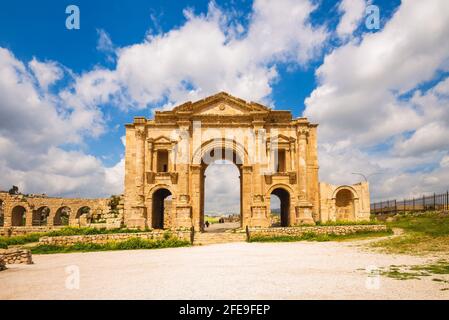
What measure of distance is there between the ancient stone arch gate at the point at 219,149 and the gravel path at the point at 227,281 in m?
13.5

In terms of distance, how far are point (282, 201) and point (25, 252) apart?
70.2 ft

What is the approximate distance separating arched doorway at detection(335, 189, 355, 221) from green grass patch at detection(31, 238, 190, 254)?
1689cm

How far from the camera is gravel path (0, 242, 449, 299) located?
269 inches

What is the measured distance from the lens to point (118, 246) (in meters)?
18.4

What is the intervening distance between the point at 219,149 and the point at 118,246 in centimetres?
1264

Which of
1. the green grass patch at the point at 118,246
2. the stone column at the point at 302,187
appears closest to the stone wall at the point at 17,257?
the green grass patch at the point at 118,246

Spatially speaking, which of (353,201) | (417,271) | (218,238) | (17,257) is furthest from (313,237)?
(17,257)

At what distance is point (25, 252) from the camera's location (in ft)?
43.2

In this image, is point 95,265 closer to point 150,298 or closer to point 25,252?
point 25,252

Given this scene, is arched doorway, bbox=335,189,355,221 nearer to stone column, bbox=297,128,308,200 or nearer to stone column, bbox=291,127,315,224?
stone column, bbox=291,127,315,224

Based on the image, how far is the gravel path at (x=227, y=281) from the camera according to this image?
6832mm

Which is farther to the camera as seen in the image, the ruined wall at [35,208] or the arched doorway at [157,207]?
the ruined wall at [35,208]

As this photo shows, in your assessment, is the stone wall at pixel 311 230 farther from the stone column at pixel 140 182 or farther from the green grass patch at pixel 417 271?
the green grass patch at pixel 417 271

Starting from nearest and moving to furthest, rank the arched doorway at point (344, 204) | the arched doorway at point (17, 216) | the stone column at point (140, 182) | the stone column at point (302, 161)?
the stone column at point (140, 182) < the stone column at point (302, 161) < the arched doorway at point (344, 204) < the arched doorway at point (17, 216)
